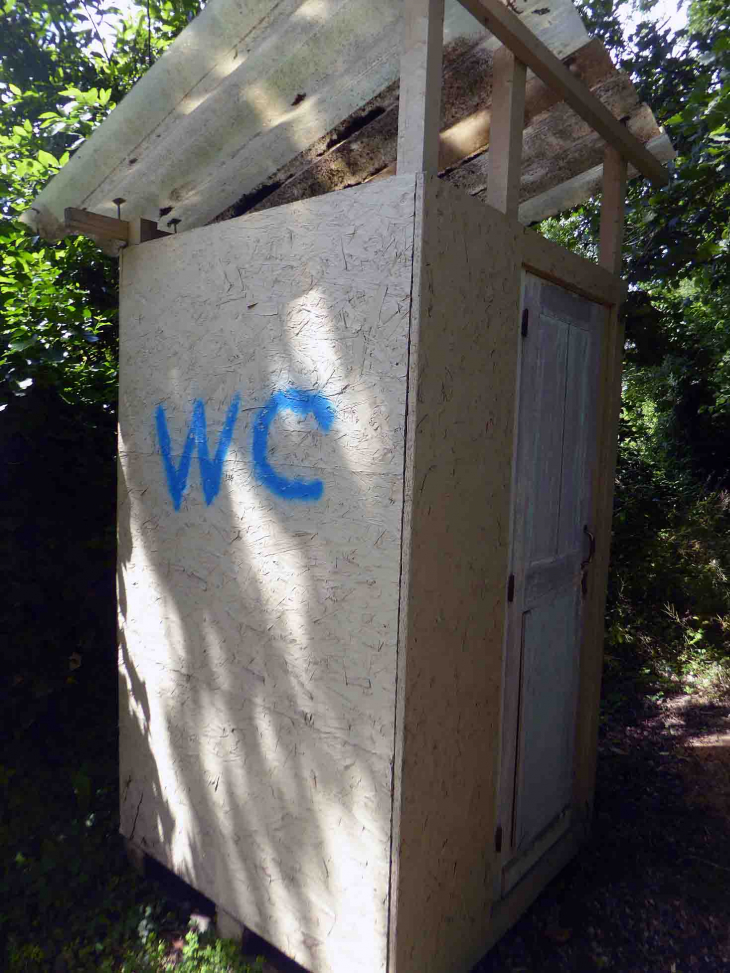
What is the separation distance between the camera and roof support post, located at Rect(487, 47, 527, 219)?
85.7 inches

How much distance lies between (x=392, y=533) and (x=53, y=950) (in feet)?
6.67

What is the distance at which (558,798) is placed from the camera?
2.99m

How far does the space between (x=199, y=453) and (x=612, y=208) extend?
6.79 ft

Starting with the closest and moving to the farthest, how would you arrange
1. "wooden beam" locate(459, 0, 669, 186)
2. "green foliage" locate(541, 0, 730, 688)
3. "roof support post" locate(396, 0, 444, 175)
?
"roof support post" locate(396, 0, 444, 175) < "wooden beam" locate(459, 0, 669, 186) < "green foliage" locate(541, 0, 730, 688)

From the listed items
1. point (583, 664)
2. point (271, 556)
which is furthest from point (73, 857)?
point (583, 664)

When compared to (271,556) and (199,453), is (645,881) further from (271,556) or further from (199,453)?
(199,453)

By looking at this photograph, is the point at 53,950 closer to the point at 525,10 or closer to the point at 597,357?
the point at 597,357

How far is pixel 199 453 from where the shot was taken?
2504 millimetres

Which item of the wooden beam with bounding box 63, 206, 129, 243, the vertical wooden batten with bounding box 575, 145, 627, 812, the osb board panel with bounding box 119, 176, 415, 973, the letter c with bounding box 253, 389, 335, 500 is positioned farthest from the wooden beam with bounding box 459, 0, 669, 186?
the wooden beam with bounding box 63, 206, 129, 243

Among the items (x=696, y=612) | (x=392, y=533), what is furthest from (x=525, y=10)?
(x=696, y=612)

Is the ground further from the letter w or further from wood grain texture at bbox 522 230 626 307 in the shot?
wood grain texture at bbox 522 230 626 307

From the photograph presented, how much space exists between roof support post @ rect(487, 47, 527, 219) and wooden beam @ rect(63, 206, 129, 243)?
1.58 meters

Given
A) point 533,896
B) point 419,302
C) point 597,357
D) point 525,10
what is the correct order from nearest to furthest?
1. point 419,302
2. point 525,10
3. point 533,896
4. point 597,357

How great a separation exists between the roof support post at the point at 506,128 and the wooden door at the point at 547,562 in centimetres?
31
